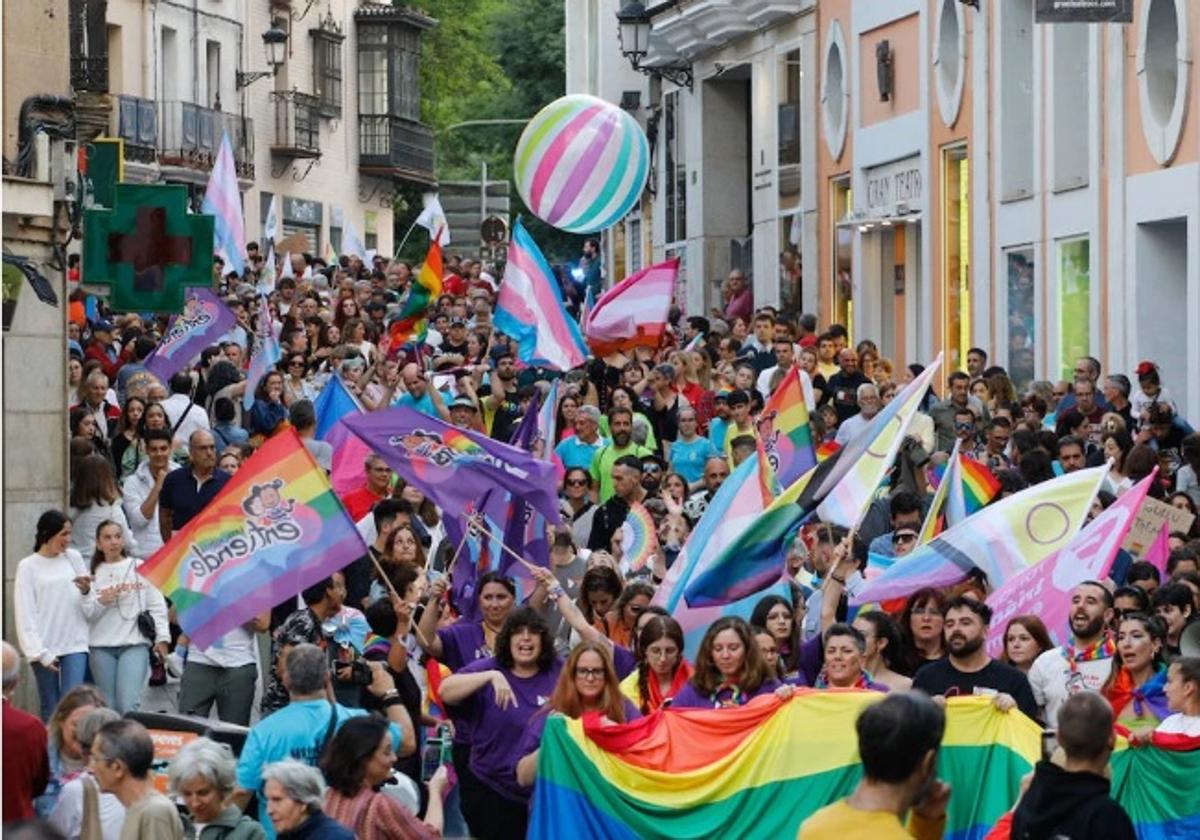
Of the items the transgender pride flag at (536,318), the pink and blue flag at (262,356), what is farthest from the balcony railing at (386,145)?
the transgender pride flag at (536,318)

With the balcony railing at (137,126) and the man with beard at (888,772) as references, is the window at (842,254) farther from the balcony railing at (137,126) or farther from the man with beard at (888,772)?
the man with beard at (888,772)

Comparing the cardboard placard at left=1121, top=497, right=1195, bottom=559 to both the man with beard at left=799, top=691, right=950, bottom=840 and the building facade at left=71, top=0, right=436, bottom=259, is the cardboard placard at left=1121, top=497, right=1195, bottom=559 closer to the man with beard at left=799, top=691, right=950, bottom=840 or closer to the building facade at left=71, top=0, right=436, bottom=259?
the man with beard at left=799, top=691, right=950, bottom=840

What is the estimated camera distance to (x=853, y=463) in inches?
592

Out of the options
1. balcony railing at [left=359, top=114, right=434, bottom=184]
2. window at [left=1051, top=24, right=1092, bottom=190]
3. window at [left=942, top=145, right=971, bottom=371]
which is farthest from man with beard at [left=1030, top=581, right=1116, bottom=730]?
balcony railing at [left=359, top=114, right=434, bottom=184]

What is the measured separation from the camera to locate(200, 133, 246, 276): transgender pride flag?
30.7 metres

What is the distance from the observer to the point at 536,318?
80.6 ft

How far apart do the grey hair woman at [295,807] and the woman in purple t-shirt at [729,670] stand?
3.37 m

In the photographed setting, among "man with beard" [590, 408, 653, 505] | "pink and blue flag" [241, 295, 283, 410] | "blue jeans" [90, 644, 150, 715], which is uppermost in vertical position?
"pink and blue flag" [241, 295, 283, 410]

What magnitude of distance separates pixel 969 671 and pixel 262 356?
1253 centimetres

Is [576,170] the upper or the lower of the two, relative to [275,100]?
lower

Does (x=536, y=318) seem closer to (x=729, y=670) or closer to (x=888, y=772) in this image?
(x=729, y=670)

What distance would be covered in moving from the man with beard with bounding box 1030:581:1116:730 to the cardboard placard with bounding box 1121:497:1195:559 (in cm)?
308

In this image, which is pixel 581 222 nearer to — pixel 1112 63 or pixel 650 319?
pixel 650 319

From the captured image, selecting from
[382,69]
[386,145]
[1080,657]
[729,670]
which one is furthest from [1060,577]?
[382,69]
